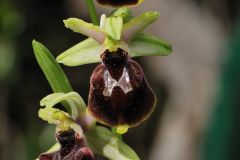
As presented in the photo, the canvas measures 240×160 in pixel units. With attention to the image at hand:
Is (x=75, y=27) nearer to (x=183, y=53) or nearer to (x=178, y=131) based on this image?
(x=178, y=131)

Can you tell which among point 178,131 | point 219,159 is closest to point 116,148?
point 219,159

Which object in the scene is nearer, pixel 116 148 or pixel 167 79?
pixel 116 148

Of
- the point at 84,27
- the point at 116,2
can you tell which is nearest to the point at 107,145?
the point at 84,27

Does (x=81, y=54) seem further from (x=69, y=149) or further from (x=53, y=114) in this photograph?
(x=69, y=149)

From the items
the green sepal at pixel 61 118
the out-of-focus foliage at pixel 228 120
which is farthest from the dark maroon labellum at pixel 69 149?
the out-of-focus foliage at pixel 228 120

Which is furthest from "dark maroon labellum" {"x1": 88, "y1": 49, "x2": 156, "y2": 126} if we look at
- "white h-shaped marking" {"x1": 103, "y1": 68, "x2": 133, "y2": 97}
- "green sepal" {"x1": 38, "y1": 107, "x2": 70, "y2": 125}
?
"green sepal" {"x1": 38, "y1": 107, "x2": 70, "y2": 125}
